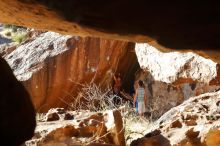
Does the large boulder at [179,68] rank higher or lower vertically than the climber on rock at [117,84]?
higher

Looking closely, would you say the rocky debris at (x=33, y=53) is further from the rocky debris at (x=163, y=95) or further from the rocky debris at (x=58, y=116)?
the rocky debris at (x=58, y=116)

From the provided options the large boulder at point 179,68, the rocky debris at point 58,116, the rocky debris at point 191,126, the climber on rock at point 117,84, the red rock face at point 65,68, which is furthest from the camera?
the climber on rock at point 117,84

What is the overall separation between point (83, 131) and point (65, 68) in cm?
552

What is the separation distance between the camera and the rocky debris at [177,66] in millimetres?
7048

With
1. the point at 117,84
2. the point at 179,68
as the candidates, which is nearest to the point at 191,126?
the point at 179,68

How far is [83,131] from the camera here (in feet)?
21.4

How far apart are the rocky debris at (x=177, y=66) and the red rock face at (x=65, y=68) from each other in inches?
127

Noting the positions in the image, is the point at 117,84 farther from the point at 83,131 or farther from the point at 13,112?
the point at 13,112

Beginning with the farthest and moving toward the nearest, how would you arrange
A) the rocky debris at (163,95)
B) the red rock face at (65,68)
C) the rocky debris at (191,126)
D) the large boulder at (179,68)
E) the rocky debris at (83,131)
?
the rocky debris at (163,95)
the red rock face at (65,68)
the large boulder at (179,68)
the rocky debris at (83,131)
the rocky debris at (191,126)

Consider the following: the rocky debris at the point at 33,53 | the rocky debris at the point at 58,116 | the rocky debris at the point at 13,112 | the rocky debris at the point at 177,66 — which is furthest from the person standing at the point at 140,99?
the rocky debris at the point at 13,112

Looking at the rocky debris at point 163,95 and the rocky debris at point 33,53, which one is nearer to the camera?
the rocky debris at point 33,53

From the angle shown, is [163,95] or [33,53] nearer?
[33,53]

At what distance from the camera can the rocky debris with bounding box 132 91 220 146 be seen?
580 cm

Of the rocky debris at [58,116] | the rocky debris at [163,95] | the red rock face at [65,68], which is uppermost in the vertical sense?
the red rock face at [65,68]
